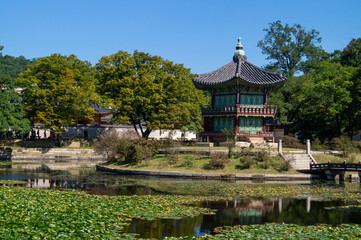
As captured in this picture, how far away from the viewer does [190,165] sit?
4041 cm

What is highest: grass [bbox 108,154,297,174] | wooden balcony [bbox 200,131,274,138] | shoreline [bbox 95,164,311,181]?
wooden balcony [bbox 200,131,274,138]

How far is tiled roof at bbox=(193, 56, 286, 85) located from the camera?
52.4m

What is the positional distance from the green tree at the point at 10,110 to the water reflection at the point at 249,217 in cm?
4197

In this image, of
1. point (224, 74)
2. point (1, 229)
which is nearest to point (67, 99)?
point (224, 74)

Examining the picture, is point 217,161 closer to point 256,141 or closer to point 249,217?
point 256,141

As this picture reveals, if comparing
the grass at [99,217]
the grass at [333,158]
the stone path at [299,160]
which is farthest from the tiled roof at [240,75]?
the grass at [99,217]

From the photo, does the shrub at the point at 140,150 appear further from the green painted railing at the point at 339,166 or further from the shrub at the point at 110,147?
the green painted railing at the point at 339,166

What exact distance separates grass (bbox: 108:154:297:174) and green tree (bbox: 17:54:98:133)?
2282 centimetres

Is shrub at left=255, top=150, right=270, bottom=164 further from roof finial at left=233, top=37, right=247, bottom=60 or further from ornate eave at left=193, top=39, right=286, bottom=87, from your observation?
roof finial at left=233, top=37, right=247, bottom=60

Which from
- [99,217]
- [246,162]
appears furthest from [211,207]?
[246,162]

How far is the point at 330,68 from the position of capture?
6425cm

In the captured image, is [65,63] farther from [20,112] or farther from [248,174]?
[248,174]

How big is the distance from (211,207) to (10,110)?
148 ft

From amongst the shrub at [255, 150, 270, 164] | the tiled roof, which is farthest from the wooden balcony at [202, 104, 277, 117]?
the shrub at [255, 150, 270, 164]
